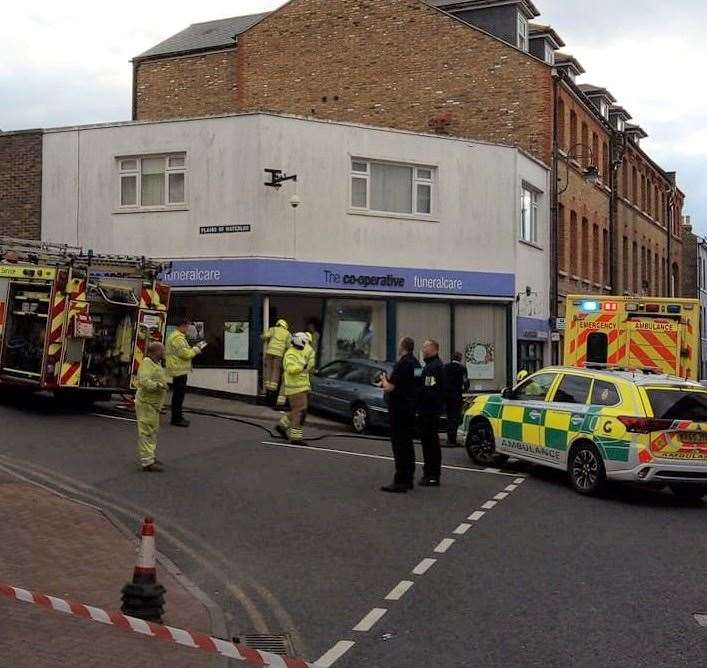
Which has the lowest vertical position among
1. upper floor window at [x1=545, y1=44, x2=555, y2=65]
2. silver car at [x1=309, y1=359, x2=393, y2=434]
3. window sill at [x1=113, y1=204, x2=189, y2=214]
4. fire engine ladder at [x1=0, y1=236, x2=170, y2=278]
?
silver car at [x1=309, y1=359, x2=393, y2=434]

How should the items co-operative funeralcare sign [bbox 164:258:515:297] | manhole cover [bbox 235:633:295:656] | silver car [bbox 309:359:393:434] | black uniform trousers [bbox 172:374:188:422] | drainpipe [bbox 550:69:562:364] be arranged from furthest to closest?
drainpipe [bbox 550:69:562:364]
co-operative funeralcare sign [bbox 164:258:515:297]
silver car [bbox 309:359:393:434]
black uniform trousers [bbox 172:374:188:422]
manhole cover [bbox 235:633:295:656]

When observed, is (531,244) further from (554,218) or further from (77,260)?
(77,260)

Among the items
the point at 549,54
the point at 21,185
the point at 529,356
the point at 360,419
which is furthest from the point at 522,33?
the point at 360,419

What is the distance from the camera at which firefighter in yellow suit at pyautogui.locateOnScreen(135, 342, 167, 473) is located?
1304 cm

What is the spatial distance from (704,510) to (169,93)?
26.7 meters

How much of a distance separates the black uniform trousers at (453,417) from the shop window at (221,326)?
6.39 metres

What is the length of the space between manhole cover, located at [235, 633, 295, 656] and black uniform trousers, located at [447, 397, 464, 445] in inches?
449

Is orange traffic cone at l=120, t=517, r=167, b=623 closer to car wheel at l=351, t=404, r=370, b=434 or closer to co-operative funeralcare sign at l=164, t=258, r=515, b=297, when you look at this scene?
car wheel at l=351, t=404, r=370, b=434

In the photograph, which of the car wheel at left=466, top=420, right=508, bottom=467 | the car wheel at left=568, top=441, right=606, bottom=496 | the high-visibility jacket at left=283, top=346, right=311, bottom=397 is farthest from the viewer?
the high-visibility jacket at left=283, top=346, right=311, bottom=397

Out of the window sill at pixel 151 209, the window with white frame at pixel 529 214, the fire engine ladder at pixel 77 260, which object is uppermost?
the window with white frame at pixel 529 214

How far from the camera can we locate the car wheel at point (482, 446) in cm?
1528

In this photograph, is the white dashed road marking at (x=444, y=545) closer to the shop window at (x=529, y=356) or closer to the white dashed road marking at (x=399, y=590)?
the white dashed road marking at (x=399, y=590)

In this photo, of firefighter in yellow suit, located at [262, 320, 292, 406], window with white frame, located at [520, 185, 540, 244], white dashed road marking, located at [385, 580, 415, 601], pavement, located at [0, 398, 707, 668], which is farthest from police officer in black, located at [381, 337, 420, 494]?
window with white frame, located at [520, 185, 540, 244]

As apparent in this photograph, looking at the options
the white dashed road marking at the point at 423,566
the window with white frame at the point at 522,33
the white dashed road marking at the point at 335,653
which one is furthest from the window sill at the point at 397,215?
the white dashed road marking at the point at 335,653
